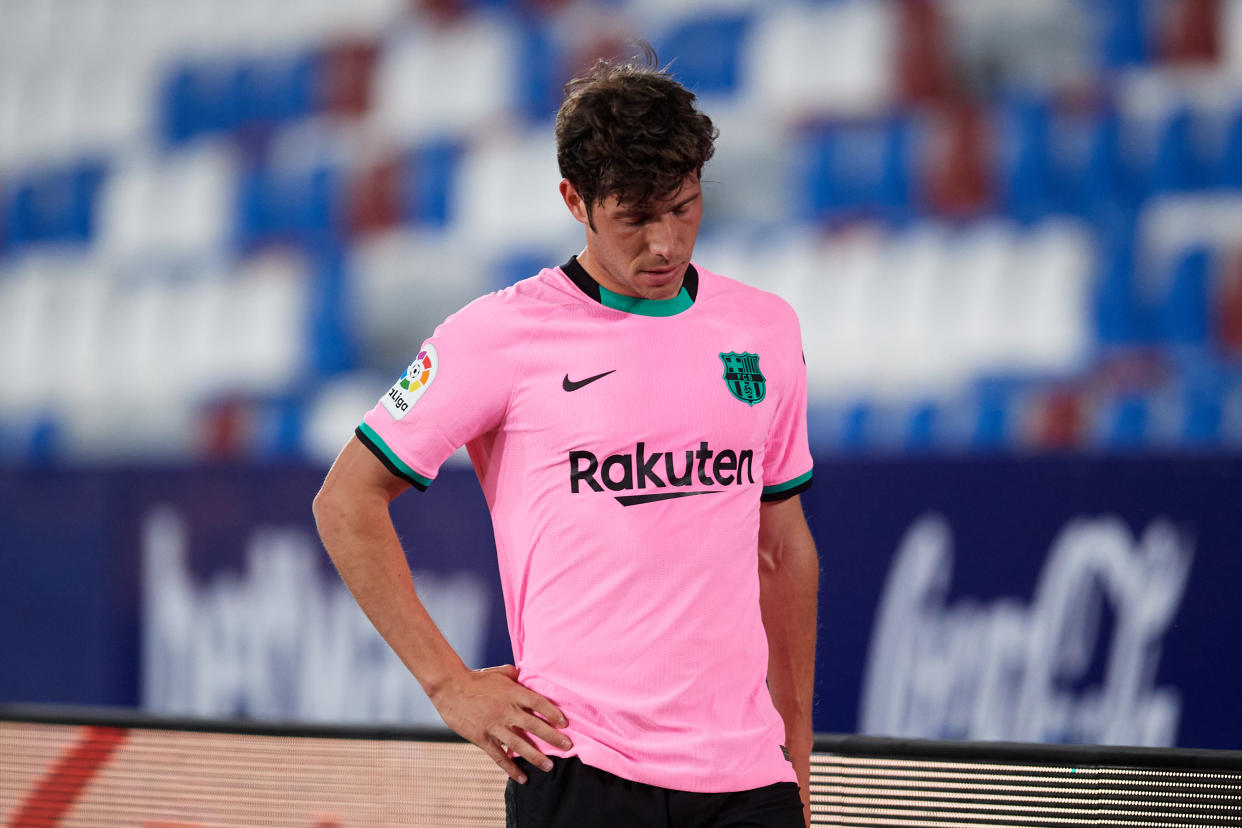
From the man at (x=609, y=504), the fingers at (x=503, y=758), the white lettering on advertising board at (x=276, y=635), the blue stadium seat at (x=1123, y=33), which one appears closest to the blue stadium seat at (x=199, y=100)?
the white lettering on advertising board at (x=276, y=635)

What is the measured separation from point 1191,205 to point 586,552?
461 cm

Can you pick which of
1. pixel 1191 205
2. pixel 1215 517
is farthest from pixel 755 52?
pixel 1215 517

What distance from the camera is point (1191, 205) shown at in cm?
557

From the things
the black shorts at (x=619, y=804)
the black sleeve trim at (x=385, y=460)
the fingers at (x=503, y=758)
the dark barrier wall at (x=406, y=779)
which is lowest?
the dark barrier wall at (x=406, y=779)

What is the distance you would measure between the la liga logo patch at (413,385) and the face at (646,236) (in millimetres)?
237

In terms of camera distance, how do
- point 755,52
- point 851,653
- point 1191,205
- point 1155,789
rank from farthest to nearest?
point 755,52, point 1191,205, point 851,653, point 1155,789

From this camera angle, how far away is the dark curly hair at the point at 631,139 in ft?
5.36

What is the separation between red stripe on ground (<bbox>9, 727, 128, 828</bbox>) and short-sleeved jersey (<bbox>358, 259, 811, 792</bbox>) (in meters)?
1.20

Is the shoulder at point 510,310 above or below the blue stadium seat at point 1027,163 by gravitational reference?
below

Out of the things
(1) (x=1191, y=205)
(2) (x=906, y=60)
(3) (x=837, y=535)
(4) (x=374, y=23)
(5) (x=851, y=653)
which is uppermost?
(4) (x=374, y=23)

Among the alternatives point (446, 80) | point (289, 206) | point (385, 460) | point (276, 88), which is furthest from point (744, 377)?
point (276, 88)

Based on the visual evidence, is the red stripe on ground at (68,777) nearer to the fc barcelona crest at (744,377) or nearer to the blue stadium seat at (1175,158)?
the fc barcelona crest at (744,377)

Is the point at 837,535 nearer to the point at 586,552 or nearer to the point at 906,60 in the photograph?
the point at 906,60

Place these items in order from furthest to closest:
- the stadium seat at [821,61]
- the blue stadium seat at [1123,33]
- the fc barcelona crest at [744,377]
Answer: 1. the stadium seat at [821,61]
2. the blue stadium seat at [1123,33]
3. the fc barcelona crest at [744,377]
